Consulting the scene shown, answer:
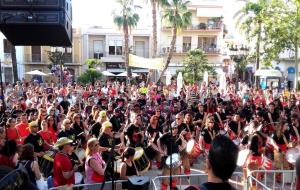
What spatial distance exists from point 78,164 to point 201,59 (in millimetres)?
33231

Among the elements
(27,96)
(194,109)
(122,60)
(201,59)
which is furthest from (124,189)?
(122,60)

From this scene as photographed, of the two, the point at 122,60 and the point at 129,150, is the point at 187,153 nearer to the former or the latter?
the point at 129,150

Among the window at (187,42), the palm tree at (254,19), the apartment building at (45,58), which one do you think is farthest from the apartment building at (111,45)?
the palm tree at (254,19)

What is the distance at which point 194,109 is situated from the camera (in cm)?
1343

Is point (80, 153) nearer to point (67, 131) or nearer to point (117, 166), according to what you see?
point (67, 131)

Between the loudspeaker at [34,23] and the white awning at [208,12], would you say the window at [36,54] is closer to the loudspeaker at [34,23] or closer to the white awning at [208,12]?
the white awning at [208,12]

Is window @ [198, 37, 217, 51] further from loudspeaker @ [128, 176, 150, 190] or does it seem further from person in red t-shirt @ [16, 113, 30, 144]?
loudspeaker @ [128, 176, 150, 190]

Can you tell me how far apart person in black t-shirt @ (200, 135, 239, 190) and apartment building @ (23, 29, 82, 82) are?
46.8m

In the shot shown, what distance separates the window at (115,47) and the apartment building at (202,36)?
5426 mm

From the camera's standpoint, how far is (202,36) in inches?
1932

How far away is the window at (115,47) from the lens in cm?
5009

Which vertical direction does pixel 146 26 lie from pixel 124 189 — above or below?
above

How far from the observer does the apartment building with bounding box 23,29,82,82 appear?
161ft

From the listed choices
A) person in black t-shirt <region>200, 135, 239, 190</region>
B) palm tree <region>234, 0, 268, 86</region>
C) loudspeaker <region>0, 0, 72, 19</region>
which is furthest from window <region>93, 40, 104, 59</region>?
person in black t-shirt <region>200, 135, 239, 190</region>
